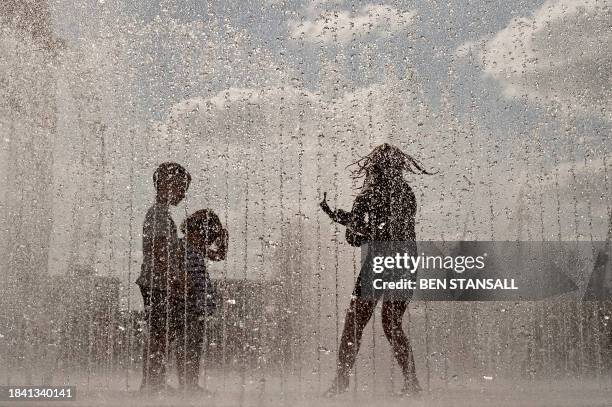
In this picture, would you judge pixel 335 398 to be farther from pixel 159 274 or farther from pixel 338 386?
pixel 159 274

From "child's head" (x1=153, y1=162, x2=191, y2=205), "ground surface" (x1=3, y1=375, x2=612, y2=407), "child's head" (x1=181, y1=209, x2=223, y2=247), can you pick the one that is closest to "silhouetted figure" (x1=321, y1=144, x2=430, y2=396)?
"ground surface" (x1=3, y1=375, x2=612, y2=407)

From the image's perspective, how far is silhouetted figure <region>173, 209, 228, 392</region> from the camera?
4.04m

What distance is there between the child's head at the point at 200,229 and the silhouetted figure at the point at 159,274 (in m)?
0.16

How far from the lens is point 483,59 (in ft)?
17.7

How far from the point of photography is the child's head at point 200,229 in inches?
164

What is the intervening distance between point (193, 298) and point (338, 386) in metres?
0.96

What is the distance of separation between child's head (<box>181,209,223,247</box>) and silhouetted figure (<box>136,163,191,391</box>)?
16 cm

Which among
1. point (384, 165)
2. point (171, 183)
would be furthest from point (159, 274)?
point (384, 165)

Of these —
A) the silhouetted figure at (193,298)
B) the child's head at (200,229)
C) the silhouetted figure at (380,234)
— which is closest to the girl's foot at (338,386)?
the silhouetted figure at (380,234)

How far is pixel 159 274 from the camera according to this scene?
391 centimetres

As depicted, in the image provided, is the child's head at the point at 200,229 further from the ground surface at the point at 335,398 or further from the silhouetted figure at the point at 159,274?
the ground surface at the point at 335,398

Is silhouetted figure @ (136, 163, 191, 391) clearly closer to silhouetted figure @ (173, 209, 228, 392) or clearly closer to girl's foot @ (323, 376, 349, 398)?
silhouetted figure @ (173, 209, 228, 392)

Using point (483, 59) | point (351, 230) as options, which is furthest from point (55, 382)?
point (483, 59)

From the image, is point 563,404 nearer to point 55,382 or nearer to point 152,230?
point 152,230
